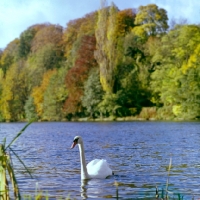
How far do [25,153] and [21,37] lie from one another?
76790 millimetres

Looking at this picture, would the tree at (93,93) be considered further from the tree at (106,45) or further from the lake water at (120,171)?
the lake water at (120,171)

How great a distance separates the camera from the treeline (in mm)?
55103

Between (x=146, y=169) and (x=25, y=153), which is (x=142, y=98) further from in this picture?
(x=146, y=169)

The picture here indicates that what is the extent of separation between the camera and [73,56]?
69375 millimetres

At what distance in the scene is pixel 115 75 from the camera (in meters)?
58.9

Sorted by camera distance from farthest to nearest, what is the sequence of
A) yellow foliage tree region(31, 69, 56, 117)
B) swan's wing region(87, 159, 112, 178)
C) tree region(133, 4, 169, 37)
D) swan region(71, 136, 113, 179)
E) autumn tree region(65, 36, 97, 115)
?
tree region(133, 4, 169, 37) → yellow foliage tree region(31, 69, 56, 117) → autumn tree region(65, 36, 97, 115) → swan's wing region(87, 159, 112, 178) → swan region(71, 136, 113, 179)

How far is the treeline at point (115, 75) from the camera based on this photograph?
55103mm

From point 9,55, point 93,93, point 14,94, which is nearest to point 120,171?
point 93,93

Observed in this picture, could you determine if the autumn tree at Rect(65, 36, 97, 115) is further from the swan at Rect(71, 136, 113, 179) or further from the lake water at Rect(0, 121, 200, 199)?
the swan at Rect(71, 136, 113, 179)

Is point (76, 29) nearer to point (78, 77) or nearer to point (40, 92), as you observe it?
point (40, 92)

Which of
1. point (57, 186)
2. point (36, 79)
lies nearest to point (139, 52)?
point (36, 79)

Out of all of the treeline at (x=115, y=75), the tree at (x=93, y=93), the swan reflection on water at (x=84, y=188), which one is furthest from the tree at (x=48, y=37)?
the swan reflection on water at (x=84, y=188)

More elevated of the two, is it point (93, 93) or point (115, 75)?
point (115, 75)

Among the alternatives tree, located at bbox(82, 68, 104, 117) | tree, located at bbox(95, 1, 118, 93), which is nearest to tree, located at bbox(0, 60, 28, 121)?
tree, located at bbox(82, 68, 104, 117)
